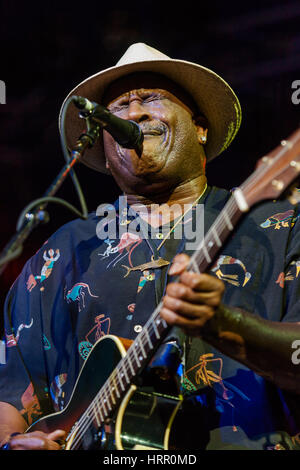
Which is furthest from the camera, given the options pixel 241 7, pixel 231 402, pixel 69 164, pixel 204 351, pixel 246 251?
pixel 241 7

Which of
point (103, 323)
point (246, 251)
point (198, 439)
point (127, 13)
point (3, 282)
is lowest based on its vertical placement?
point (3, 282)

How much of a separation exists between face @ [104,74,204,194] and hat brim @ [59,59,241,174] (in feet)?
0.20

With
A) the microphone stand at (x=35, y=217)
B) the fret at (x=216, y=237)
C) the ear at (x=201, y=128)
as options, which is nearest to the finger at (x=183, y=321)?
the fret at (x=216, y=237)

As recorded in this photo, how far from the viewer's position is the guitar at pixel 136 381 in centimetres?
171

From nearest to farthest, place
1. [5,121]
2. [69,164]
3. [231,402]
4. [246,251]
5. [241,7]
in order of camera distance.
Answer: [69,164], [231,402], [246,251], [241,7], [5,121]

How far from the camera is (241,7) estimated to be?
3756 mm

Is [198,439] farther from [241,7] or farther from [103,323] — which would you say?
[241,7]

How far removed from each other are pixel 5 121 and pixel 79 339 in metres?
2.58

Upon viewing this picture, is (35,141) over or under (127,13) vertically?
under

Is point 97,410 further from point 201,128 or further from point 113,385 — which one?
point 201,128

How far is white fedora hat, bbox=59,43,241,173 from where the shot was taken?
2.95 meters

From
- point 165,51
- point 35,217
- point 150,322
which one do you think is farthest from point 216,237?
point 165,51

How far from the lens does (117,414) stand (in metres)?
2.02

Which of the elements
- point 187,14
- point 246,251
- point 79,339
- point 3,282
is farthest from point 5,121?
point 246,251
